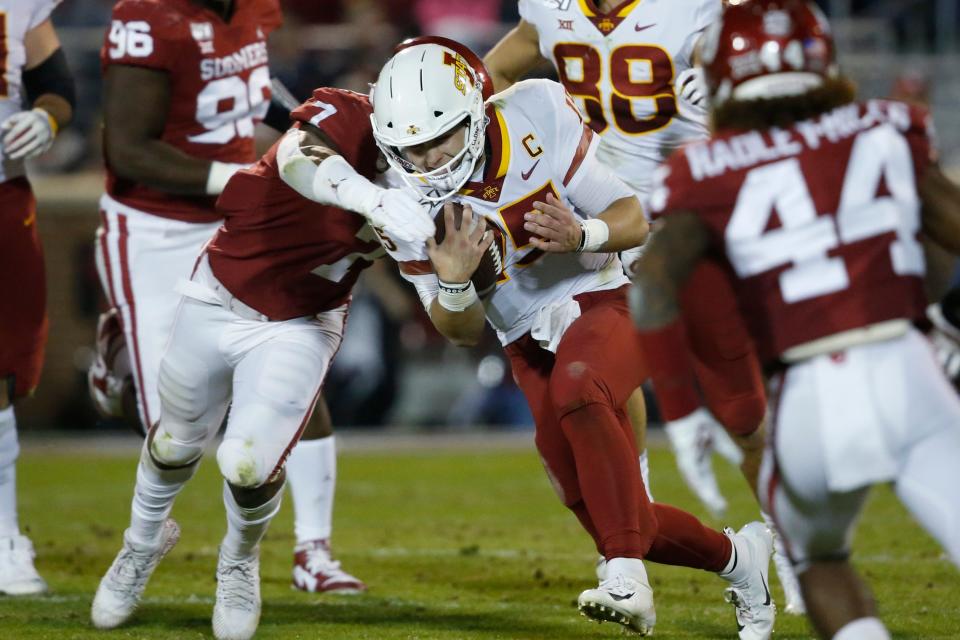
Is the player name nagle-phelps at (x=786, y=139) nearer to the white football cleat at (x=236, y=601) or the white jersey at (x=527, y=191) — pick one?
the white jersey at (x=527, y=191)

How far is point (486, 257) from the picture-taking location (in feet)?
12.4

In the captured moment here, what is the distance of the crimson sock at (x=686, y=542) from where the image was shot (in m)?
3.89

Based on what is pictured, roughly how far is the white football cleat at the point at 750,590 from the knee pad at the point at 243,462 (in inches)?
53.8

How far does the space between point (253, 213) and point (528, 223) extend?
0.87 metres

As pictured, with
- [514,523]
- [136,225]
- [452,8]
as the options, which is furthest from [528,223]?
[452,8]

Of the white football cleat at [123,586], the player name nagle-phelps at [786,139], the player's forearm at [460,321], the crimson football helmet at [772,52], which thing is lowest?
the white football cleat at [123,586]

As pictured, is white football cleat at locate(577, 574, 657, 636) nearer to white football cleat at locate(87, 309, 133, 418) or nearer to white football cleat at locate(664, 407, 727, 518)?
white football cleat at locate(664, 407, 727, 518)

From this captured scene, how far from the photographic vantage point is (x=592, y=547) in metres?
5.98

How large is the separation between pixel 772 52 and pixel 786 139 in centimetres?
19

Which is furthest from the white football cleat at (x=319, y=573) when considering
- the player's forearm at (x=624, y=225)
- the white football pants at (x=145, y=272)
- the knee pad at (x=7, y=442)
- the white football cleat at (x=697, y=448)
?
the white football cleat at (x=697, y=448)

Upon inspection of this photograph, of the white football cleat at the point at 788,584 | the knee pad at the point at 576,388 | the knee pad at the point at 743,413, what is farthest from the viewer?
the white football cleat at the point at 788,584

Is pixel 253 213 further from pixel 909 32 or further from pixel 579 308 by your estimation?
pixel 909 32

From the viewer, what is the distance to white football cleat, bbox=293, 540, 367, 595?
194 inches

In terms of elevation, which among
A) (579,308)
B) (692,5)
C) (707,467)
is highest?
(692,5)
